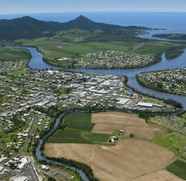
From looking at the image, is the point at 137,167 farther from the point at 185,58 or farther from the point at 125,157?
the point at 185,58

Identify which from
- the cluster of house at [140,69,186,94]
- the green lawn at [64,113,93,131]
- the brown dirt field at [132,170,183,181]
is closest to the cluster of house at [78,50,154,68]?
the cluster of house at [140,69,186,94]

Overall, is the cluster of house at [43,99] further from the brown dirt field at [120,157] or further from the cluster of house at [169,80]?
the cluster of house at [169,80]

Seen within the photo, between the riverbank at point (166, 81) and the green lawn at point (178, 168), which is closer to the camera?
the green lawn at point (178, 168)

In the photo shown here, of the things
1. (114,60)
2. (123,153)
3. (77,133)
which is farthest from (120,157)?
(114,60)

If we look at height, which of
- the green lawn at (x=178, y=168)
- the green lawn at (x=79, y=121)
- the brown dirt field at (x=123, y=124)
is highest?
the green lawn at (x=178, y=168)

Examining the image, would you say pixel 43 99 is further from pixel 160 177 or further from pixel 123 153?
pixel 160 177

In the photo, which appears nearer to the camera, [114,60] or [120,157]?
[120,157]

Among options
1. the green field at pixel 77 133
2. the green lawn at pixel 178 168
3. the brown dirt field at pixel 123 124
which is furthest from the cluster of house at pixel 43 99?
the green lawn at pixel 178 168
